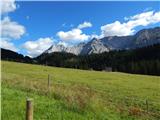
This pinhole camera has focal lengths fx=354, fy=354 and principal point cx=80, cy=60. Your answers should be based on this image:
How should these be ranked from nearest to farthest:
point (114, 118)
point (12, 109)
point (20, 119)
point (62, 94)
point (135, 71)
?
point (20, 119) < point (12, 109) < point (114, 118) < point (62, 94) < point (135, 71)

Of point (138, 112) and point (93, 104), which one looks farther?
point (138, 112)

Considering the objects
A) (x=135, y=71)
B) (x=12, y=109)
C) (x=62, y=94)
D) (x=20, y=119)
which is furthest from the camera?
(x=135, y=71)

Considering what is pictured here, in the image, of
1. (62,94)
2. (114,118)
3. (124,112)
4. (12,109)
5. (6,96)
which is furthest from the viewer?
(62,94)

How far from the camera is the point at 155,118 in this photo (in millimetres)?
22000

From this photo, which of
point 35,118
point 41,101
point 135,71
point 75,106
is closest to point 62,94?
point 41,101

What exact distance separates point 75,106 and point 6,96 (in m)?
4.01

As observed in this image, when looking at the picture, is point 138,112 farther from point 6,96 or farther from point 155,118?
point 6,96

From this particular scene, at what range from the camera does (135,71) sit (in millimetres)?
181250

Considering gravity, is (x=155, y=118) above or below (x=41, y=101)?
below

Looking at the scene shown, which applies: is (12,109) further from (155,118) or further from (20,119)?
(155,118)

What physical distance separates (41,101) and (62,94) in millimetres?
2875

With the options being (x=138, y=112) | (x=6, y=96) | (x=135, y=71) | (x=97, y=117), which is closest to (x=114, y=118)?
(x=97, y=117)

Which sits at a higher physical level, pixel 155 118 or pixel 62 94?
pixel 62 94

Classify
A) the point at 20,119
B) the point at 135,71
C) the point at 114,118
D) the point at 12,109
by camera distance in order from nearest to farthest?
1. the point at 20,119
2. the point at 12,109
3. the point at 114,118
4. the point at 135,71
